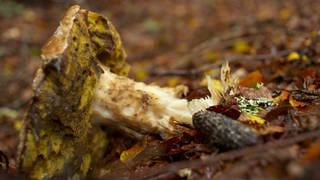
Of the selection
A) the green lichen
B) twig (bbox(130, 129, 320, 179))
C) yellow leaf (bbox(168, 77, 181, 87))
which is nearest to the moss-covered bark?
twig (bbox(130, 129, 320, 179))

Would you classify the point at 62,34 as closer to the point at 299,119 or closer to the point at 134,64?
the point at 299,119

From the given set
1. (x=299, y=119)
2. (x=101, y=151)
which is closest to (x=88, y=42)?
(x=101, y=151)

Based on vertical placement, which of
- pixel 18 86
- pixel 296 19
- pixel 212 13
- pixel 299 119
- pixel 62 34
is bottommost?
pixel 299 119

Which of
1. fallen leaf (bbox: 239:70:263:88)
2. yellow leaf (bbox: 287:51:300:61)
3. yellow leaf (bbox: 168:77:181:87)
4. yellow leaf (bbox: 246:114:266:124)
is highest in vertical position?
yellow leaf (bbox: 168:77:181:87)

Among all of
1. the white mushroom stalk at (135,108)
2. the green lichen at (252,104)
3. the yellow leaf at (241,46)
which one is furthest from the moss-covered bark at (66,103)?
the yellow leaf at (241,46)

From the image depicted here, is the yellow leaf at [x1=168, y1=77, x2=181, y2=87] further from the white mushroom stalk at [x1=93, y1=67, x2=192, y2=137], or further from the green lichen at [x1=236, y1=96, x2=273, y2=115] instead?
the green lichen at [x1=236, y1=96, x2=273, y2=115]

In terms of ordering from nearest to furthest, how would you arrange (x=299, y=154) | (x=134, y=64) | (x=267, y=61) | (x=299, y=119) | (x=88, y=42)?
(x=299, y=154), (x=299, y=119), (x=88, y=42), (x=267, y=61), (x=134, y=64)
